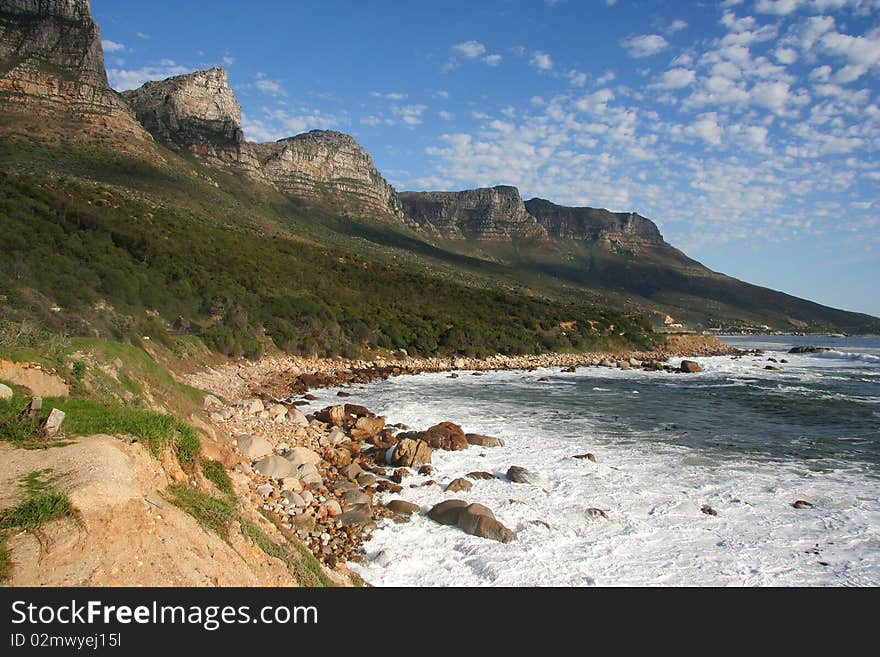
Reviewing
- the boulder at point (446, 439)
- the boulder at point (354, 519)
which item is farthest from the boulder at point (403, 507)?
the boulder at point (446, 439)

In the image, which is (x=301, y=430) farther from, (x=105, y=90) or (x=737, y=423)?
(x=105, y=90)

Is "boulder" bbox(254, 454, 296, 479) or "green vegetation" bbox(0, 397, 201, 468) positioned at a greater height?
"green vegetation" bbox(0, 397, 201, 468)

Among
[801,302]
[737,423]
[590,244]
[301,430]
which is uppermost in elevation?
[590,244]

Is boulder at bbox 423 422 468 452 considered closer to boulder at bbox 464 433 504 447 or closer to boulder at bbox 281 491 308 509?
boulder at bbox 464 433 504 447

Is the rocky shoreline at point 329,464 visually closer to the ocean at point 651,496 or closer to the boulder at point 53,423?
the ocean at point 651,496

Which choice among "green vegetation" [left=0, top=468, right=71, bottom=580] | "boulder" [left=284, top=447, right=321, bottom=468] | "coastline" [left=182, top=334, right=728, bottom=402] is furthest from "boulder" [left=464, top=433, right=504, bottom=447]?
"green vegetation" [left=0, top=468, right=71, bottom=580]

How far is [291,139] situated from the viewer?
131500 mm

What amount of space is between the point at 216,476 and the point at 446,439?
781 centimetres

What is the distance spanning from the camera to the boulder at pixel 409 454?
488 inches

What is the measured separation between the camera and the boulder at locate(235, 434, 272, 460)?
11422 millimetres

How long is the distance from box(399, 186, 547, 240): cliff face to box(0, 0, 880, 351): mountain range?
58 cm

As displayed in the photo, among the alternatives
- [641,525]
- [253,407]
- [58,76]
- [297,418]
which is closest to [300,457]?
[297,418]
